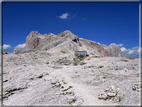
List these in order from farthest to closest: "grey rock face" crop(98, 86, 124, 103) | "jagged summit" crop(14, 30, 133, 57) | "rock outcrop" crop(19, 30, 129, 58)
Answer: "rock outcrop" crop(19, 30, 129, 58) < "jagged summit" crop(14, 30, 133, 57) < "grey rock face" crop(98, 86, 124, 103)

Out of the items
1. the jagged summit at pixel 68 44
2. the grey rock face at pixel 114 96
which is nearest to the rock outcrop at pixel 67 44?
the jagged summit at pixel 68 44

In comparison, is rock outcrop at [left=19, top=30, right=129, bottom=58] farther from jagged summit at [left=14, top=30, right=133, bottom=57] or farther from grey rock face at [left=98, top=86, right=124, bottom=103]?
grey rock face at [left=98, top=86, right=124, bottom=103]

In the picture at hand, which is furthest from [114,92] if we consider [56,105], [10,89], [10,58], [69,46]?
[69,46]

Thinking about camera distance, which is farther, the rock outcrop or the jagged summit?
the rock outcrop

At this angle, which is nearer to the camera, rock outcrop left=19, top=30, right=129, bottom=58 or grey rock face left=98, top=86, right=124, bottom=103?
grey rock face left=98, top=86, right=124, bottom=103

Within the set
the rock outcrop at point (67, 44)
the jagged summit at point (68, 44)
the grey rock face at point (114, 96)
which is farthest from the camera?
the rock outcrop at point (67, 44)

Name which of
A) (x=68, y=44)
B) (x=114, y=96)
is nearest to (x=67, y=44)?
(x=68, y=44)

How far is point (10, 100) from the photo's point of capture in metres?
16.1

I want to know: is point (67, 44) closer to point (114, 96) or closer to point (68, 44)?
point (68, 44)

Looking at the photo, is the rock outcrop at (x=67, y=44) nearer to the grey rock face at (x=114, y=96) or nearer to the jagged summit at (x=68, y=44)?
the jagged summit at (x=68, y=44)

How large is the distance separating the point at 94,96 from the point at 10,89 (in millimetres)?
17332

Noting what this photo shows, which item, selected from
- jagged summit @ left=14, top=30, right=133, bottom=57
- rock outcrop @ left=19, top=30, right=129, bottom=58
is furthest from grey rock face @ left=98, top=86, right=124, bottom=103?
rock outcrop @ left=19, top=30, right=129, bottom=58

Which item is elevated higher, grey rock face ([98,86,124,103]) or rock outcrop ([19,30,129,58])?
rock outcrop ([19,30,129,58])

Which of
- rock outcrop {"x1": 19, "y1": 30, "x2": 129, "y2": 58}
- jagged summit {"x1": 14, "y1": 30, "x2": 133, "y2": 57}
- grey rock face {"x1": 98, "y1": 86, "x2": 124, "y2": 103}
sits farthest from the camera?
rock outcrop {"x1": 19, "y1": 30, "x2": 129, "y2": 58}
